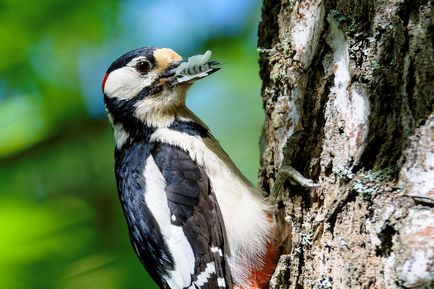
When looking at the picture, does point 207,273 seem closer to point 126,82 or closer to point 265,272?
point 265,272

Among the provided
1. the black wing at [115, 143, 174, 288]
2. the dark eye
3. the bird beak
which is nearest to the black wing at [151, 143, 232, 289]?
the black wing at [115, 143, 174, 288]

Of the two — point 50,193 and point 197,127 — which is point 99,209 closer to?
point 50,193

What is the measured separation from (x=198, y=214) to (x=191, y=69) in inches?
26.5

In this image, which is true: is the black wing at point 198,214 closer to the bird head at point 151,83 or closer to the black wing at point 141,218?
the black wing at point 141,218

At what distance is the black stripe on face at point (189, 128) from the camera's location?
2785mm

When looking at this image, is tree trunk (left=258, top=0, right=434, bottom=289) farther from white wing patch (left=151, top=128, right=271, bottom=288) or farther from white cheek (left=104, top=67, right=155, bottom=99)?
white cheek (left=104, top=67, right=155, bottom=99)

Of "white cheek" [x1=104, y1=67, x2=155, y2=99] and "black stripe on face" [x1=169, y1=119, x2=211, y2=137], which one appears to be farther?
"white cheek" [x1=104, y1=67, x2=155, y2=99]

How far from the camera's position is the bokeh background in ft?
10.3

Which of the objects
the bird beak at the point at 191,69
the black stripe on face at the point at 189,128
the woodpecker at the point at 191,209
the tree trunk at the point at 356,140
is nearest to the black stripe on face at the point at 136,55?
the bird beak at the point at 191,69

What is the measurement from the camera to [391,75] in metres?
2.03

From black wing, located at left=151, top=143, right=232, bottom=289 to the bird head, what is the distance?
30 cm

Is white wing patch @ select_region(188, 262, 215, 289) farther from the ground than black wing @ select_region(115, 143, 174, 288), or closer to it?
closer to it

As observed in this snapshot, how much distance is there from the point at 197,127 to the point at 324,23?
75 centimetres

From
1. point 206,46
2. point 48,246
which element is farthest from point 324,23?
point 206,46
